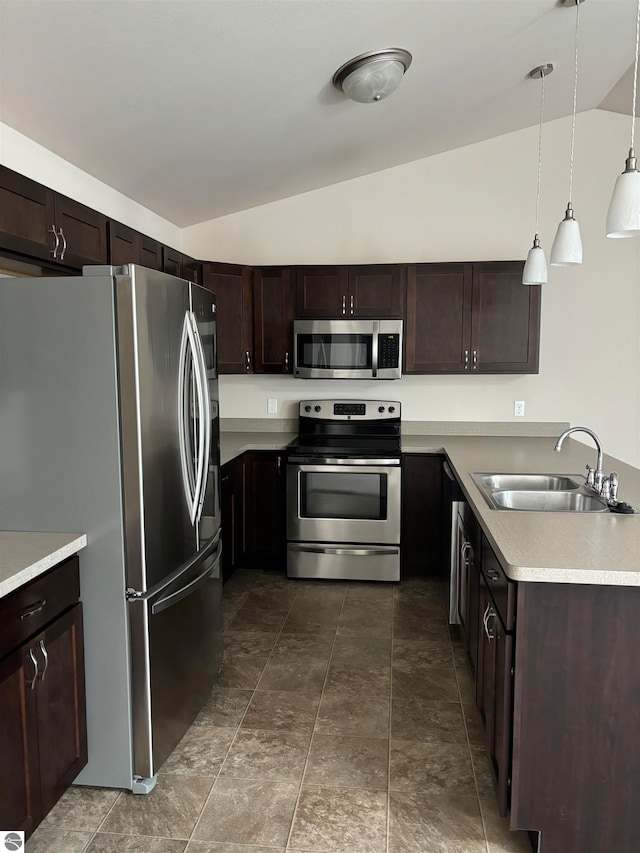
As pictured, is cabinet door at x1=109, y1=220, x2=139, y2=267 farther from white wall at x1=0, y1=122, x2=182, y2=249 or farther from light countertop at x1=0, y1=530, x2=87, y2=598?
light countertop at x1=0, y1=530, x2=87, y2=598

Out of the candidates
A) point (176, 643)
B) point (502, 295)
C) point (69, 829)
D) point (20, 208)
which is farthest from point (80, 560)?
point (502, 295)

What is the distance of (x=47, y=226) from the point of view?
2289 millimetres

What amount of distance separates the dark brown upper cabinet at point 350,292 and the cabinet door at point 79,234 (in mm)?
1606

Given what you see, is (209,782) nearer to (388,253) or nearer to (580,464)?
(580,464)

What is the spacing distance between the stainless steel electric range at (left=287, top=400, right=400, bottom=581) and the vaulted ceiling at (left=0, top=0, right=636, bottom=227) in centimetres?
180

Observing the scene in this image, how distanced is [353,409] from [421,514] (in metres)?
0.89

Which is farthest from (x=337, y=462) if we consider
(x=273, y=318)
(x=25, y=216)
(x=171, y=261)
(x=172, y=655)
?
(x=25, y=216)

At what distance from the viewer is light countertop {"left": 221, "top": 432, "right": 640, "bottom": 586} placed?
1577mm

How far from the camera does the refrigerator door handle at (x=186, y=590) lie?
2.03m

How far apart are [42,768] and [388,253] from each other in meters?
3.61

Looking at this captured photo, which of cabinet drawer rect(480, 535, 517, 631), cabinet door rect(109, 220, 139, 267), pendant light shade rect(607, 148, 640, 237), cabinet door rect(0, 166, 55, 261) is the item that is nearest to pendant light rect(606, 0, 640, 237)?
pendant light shade rect(607, 148, 640, 237)

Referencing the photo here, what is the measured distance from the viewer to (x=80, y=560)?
76.9 inches

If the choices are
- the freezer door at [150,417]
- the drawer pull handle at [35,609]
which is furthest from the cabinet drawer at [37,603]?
the freezer door at [150,417]

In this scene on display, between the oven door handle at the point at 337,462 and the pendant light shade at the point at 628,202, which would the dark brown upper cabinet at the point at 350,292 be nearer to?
the oven door handle at the point at 337,462
